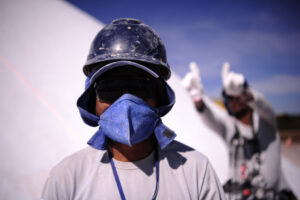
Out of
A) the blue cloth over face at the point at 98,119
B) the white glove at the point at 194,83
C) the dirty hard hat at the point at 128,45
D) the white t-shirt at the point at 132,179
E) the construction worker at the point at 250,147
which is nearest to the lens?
the white t-shirt at the point at 132,179

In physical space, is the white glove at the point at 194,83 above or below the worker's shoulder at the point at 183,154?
above

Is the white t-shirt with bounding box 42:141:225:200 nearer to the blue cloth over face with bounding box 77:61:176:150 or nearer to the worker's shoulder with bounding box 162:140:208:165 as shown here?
the worker's shoulder with bounding box 162:140:208:165

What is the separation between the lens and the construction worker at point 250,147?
330 cm

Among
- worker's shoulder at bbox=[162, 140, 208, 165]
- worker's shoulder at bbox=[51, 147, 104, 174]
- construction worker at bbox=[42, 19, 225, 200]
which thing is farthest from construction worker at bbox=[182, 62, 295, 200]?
worker's shoulder at bbox=[51, 147, 104, 174]

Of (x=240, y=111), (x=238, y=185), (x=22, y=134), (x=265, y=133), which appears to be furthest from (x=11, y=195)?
(x=265, y=133)

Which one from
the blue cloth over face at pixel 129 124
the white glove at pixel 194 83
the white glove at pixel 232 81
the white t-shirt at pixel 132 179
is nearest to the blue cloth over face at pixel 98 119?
the blue cloth over face at pixel 129 124

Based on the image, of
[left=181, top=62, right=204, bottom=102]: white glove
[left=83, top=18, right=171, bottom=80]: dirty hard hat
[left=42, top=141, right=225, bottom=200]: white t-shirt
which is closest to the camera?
[left=42, top=141, right=225, bottom=200]: white t-shirt

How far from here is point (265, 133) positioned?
341 cm

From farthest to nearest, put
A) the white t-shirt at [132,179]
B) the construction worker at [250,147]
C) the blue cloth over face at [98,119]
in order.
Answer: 1. the construction worker at [250,147]
2. the blue cloth over face at [98,119]
3. the white t-shirt at [132,179]

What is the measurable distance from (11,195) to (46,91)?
200 centimetres

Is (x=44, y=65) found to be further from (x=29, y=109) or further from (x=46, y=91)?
(x=29, y=109)

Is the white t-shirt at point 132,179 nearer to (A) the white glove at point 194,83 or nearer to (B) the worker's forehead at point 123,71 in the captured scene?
(B) the worker's forehead at point 123,71

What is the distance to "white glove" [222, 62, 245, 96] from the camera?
3.08 meters

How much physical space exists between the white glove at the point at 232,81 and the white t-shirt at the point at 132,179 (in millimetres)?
2106
